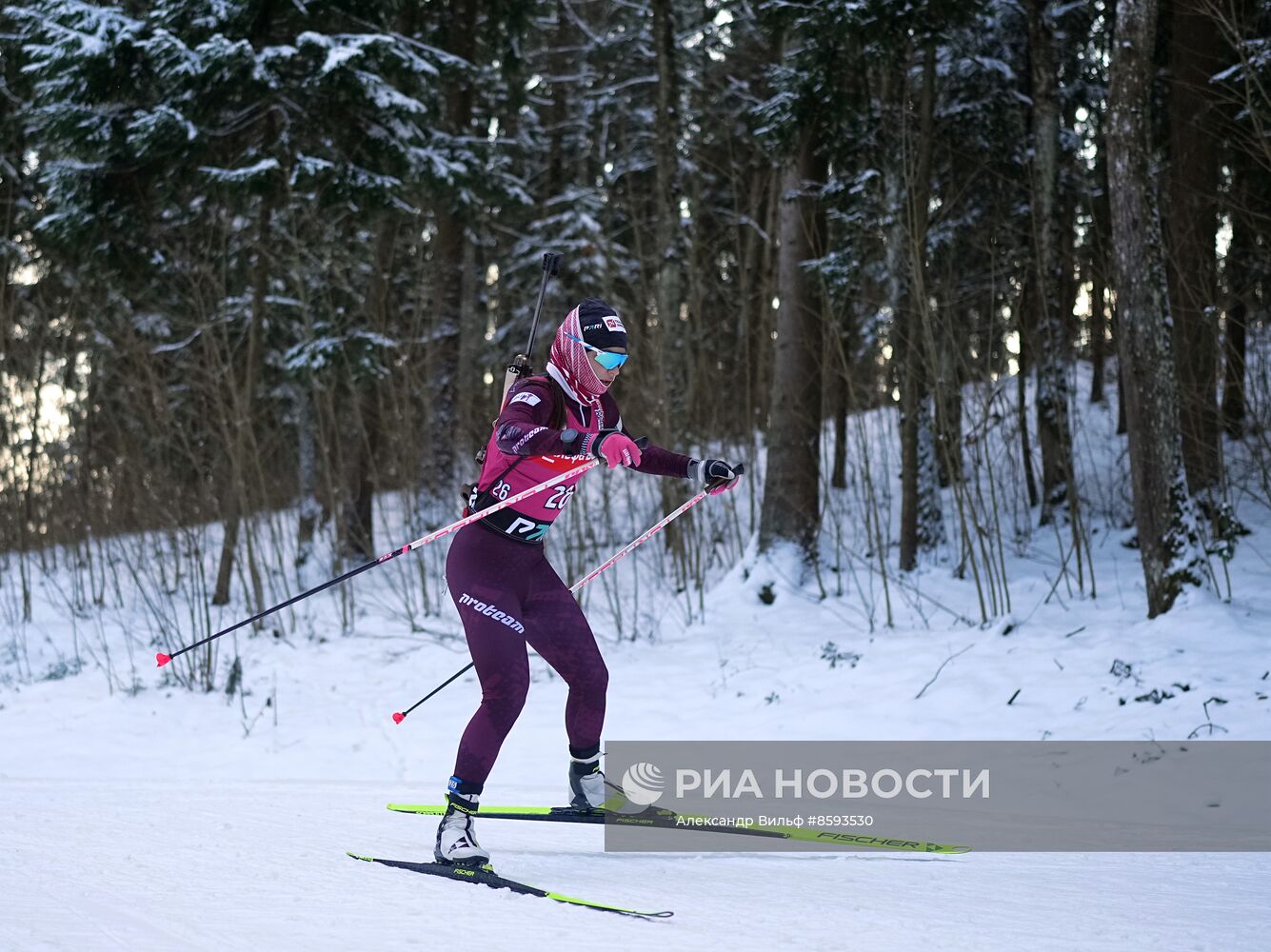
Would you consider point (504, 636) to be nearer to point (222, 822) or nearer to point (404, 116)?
point (222, 822)

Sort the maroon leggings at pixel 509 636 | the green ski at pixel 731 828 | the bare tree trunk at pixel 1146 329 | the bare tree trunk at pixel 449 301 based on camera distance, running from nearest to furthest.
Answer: the maroon leggings at pixel 509 636 < the green ski at pixel 731 828 < the bare tree trunk at pixel 1146 329 < the bare tree trunk at pixel 449 301

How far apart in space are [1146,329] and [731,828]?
5217mm

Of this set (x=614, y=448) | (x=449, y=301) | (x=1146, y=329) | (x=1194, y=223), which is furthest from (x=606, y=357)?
(x=449, y=301)

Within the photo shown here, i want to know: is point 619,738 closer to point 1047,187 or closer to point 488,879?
point 488,879

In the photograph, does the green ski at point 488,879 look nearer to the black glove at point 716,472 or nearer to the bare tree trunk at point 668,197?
the black glove at point 716,472

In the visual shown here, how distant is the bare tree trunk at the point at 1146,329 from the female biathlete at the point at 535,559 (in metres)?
4.65

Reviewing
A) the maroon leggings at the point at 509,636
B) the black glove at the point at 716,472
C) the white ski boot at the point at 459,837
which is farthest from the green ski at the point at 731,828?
the black glove at the point at 716,472

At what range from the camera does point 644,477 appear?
12.6 m

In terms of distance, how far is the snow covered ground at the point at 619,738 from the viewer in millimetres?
3359

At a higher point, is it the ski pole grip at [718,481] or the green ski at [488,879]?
the ski pole grip at [718,481]

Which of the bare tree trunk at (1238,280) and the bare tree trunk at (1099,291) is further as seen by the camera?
the bare tree trunk at (1099,291)

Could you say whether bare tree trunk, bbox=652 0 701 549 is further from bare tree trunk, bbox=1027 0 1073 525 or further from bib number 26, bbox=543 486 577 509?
bib number 26, bbox=543 486 577 509

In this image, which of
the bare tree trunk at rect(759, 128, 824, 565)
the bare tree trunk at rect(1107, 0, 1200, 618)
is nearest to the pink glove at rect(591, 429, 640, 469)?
the bare tree trunk at rect(1107, 0, 1200, 618)

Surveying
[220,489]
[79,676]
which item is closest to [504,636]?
[79,676]
